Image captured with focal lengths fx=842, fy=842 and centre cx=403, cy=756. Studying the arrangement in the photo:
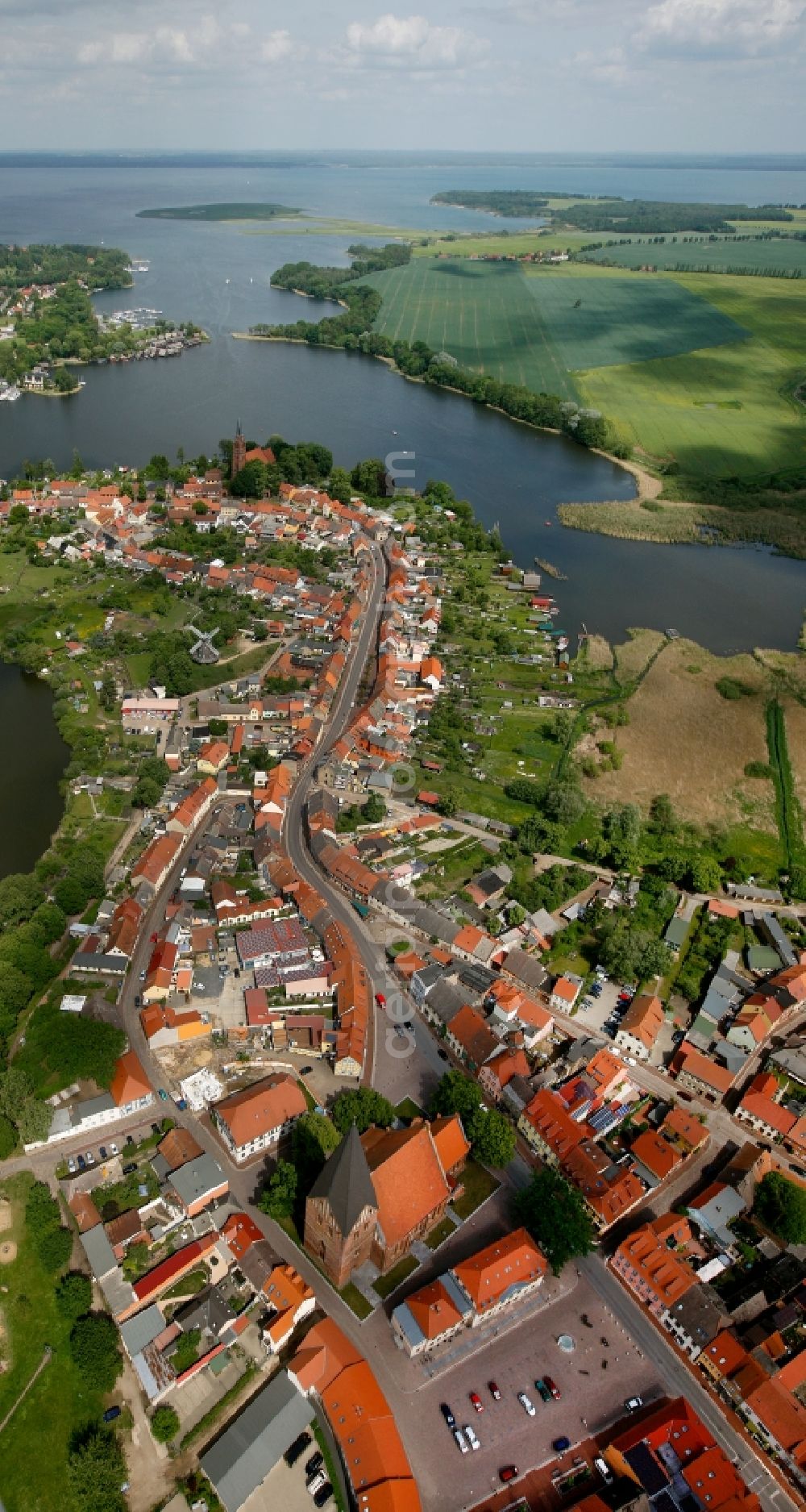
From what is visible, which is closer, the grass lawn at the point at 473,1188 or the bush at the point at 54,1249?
the bush at the point at 54,1249

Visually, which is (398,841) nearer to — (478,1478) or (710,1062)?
(710,1062)

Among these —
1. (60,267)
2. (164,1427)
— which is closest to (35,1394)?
(164,1427)

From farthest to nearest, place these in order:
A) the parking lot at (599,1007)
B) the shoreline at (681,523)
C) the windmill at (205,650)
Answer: the shoreline at (681,523) → the windmill at (205,650) → the parking lot at (599,1007)

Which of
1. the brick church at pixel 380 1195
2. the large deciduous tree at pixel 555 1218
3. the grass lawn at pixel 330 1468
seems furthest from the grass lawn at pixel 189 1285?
the large deciduous tree at pixel 555 1218

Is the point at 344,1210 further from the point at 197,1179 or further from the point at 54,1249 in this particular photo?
the point at 54,1249

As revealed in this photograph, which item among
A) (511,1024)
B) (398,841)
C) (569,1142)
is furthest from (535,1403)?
(398,841)

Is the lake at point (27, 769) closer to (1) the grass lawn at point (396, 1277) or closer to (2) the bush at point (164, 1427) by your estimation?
(2) the bush at point (164, 1427)
